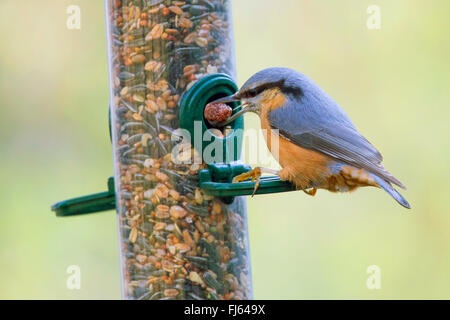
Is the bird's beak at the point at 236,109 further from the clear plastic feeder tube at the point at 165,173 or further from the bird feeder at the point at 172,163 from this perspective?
the clear plastic feeder tube at the point at 165,173

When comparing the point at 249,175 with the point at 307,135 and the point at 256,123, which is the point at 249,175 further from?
the point at 256,123

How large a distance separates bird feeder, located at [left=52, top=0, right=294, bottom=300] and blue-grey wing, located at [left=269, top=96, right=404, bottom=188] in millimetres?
276

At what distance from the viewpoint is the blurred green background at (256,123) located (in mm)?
5469

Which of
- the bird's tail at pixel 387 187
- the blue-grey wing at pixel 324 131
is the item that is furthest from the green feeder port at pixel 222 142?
the bird's tail at pixel 387 187

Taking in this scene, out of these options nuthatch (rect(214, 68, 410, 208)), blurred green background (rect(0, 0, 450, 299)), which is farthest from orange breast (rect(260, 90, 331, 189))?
blurred green background (rect(0, 0, 450, 299))

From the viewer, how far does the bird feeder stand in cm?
360

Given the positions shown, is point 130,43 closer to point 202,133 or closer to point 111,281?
point 202,133

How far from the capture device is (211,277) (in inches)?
142

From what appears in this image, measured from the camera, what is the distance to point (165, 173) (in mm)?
3625

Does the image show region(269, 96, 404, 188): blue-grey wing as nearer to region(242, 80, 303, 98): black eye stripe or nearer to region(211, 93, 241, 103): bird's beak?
region(242, 80, 303, 98): black eye stripe

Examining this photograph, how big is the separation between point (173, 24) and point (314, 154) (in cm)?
99

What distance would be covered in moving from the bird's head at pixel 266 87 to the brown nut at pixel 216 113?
60 mm
